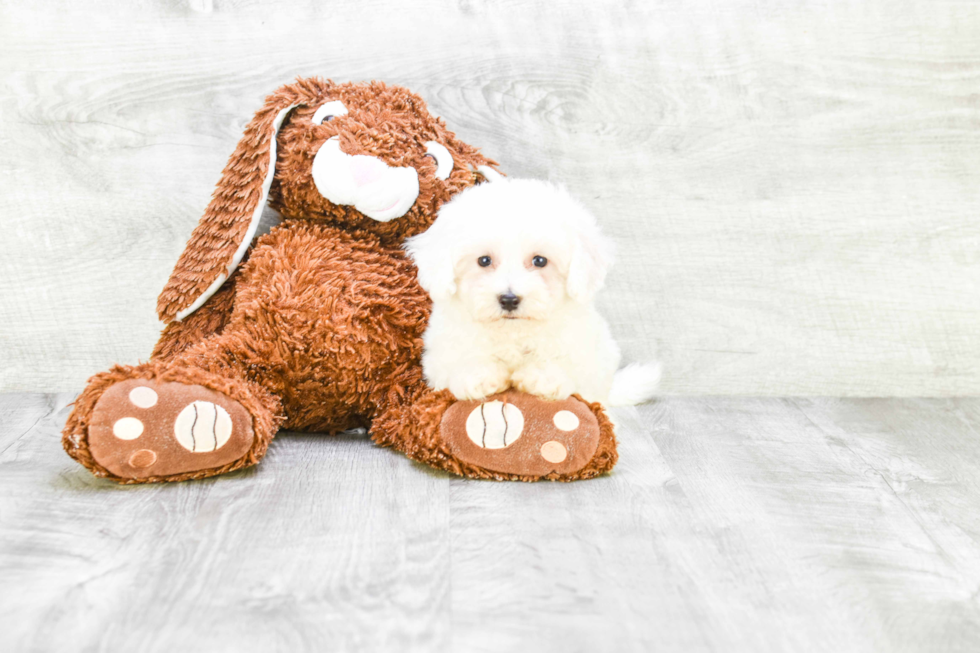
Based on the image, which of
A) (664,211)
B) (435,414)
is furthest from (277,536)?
(664,211)

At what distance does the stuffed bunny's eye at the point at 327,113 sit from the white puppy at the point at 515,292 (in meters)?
0.26

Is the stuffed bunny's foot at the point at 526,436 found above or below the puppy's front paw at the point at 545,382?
below

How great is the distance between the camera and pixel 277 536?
927 mm

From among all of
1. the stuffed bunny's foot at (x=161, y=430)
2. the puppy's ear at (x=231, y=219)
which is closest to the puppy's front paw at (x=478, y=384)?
the stuffed bunny's foot at (x=161, y=430)

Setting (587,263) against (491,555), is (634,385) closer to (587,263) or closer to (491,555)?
(587,263)

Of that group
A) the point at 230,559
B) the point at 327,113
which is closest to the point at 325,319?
the point at 327,113

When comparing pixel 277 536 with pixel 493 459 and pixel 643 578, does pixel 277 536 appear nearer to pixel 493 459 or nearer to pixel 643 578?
pixel 493 459

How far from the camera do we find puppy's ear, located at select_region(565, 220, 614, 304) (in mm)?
1085

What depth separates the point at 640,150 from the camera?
5.35ft

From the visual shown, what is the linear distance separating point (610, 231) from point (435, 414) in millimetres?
689

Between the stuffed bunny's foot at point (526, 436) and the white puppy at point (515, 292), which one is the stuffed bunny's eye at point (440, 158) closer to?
the white puppy at point (515, 292)

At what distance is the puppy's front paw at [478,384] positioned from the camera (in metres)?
1.12

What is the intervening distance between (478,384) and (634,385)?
539mm

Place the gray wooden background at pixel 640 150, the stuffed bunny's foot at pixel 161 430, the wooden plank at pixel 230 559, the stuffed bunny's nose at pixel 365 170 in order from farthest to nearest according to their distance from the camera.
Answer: the gray wooden background at pixel 640 150, the stuffed bunny's nose at pixel 365 170, the stuffed bunny's foot at pixel 161 430, the wooden plank at pixel 230 559
